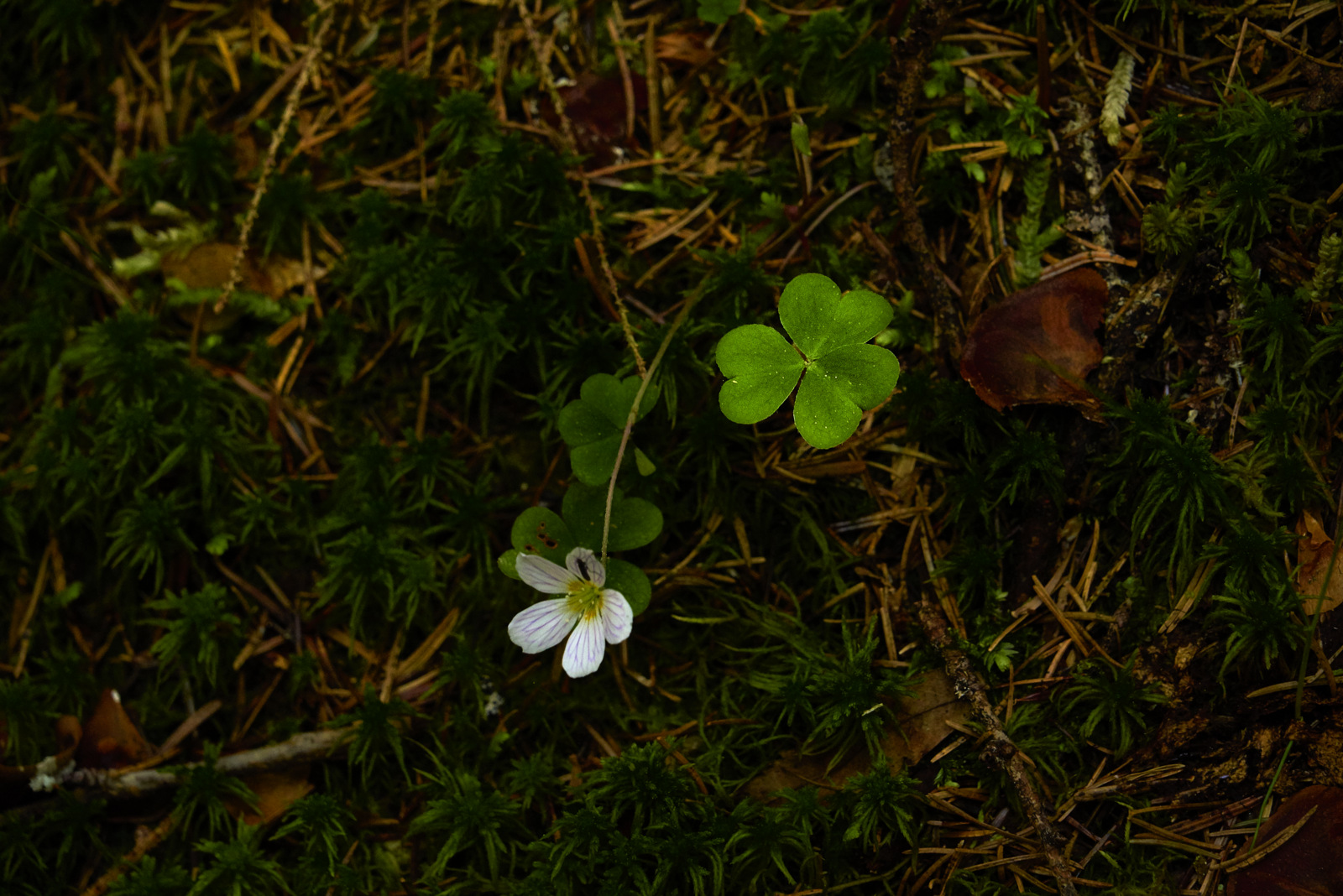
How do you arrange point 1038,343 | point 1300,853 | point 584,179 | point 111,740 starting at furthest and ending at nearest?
1. point 584,179
2. point 111,740
3. point 1038,343
4. point 1300,853

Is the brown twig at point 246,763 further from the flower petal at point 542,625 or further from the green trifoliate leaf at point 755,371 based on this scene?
the green trifoliate leaf at point 755,371

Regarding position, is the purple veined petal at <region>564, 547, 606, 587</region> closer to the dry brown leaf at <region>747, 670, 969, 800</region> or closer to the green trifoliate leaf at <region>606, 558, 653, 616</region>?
the green trifoliate leaf at <region>606, 558, 653, 616</region>

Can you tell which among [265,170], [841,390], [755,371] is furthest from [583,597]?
[265,170]

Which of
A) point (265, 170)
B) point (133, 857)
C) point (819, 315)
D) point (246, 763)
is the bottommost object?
point (133, 857)

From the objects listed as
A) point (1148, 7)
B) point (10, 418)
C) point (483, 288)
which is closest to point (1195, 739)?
point (1148, 7)

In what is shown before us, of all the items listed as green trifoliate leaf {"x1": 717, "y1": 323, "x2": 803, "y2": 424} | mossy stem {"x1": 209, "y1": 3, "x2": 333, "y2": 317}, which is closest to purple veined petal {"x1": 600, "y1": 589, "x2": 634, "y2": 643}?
green trifoliate leaf {"x1": 717, "y1": 323, "x2": 803, "y2": 424}

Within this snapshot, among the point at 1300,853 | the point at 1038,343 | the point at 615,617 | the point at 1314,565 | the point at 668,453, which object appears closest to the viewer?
the point at 1300,853

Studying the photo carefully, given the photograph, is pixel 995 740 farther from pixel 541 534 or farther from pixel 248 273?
pixel 248 273

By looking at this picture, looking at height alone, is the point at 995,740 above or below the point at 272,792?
above

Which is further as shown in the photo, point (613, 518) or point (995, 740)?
point (613, 518)
